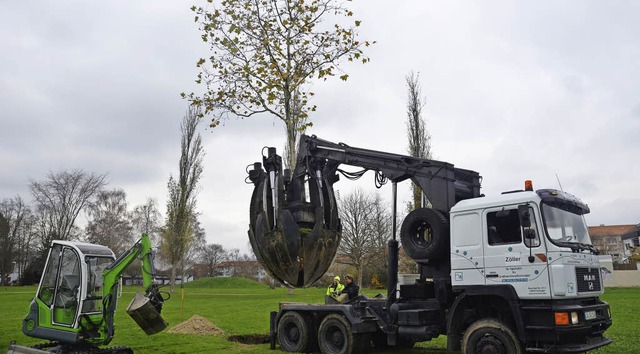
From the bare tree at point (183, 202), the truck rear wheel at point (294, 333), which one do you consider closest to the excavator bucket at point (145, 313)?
the truck rear wheel at point (294, 333)

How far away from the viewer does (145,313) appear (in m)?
10.4

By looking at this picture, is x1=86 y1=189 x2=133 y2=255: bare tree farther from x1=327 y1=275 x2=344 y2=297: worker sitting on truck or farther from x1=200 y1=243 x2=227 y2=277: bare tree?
x1=327 y1=275 x2=344 y2=297: worker sitting on truck

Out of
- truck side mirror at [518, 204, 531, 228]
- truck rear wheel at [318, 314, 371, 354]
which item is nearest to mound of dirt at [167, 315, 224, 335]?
truck rear wheel at [318, 314, 371, 354]

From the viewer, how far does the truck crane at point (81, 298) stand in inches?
419

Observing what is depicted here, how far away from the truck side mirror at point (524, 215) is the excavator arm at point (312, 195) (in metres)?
1.60

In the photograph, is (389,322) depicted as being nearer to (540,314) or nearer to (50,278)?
(540,314)

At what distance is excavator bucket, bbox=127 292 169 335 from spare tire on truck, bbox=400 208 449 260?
5141 mm

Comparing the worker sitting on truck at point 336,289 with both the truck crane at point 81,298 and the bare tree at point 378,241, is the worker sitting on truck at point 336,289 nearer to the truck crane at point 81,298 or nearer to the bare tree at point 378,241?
the truck crane at point 81,298

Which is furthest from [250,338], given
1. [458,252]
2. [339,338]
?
[458,252]

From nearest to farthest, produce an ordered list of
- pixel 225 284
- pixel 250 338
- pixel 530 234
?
1. pixel 530 234
2. pixel 250 338
3. pixel 225 284

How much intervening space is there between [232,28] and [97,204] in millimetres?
65209

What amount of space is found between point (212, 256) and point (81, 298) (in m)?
100

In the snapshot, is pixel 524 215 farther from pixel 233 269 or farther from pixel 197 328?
pixel 233 269

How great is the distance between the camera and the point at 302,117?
1591cm
